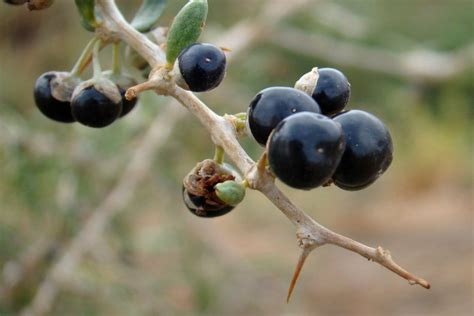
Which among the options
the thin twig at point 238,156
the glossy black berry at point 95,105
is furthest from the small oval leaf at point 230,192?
the glossy black berry at point 95,105

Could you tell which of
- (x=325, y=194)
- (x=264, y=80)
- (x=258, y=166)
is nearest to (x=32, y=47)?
(x=264, y=80)

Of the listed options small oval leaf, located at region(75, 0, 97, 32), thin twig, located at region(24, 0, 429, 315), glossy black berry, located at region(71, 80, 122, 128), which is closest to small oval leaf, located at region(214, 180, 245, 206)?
thin twig, located at region(24, 0, 429, 315)

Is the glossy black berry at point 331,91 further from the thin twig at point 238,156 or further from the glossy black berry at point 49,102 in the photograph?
the glossy black berry at point 49,102

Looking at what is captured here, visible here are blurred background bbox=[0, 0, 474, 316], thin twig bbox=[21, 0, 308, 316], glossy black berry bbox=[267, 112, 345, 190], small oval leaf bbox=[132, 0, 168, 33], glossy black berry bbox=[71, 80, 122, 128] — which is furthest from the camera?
blurred background bbox=[0, 0, 474, 316]

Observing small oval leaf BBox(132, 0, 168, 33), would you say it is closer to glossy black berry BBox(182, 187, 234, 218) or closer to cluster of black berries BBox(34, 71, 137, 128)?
cluster of black berries BBox(34, 71, 137, 128)

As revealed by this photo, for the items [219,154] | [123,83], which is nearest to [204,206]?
[219,154]

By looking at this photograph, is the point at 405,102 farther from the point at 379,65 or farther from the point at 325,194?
the point at 325,194
